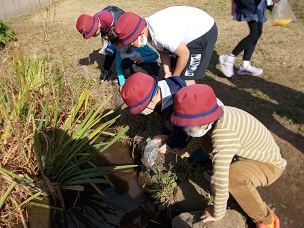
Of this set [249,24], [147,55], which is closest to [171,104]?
[147,55]

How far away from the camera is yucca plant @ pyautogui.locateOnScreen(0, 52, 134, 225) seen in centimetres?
231

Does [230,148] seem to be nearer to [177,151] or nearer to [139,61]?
[177,151]

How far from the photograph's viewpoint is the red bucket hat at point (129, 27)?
2.39 m

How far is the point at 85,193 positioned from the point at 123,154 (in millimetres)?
571

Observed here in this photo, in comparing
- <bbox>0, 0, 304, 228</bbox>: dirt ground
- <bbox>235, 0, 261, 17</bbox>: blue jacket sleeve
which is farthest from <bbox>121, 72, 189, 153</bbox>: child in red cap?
<bbox>235, 0, 261, 17</bbox>: blue jacket sleeve

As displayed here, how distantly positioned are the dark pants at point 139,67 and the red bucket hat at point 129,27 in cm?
84

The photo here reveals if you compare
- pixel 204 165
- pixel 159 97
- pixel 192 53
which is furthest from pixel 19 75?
pixel 204 165

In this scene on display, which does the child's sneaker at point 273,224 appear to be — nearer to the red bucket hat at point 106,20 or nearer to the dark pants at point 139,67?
the dark pants at point 139,67

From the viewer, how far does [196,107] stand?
1566mm

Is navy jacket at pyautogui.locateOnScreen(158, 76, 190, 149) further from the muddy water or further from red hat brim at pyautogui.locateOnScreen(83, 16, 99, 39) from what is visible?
red hat brim at pyautogui.locateOnScreen(83, 16, 99, 39)

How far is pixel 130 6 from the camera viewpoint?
22.6 ft

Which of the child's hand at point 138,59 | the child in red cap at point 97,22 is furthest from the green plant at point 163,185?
the child in red cap at point 97,22

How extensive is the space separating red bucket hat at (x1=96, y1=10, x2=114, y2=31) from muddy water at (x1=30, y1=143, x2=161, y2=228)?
5.27ft

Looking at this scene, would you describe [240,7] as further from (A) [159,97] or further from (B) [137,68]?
(A) [159,97]
